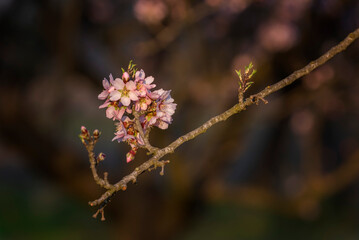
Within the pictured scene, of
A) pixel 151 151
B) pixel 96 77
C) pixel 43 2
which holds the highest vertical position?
pixel 43 2

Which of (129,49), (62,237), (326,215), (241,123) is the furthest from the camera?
(326,215)

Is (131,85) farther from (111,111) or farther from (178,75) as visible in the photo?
(178,75)

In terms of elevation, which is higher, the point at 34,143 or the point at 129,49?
the point at 129,49

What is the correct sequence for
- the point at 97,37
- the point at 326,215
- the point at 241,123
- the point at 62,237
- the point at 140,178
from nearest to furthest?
the point at 241,123
the point at 140,178
the point at 97,37
the point at 62,237
the point at 326,215

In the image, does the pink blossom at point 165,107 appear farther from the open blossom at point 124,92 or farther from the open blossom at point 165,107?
the open blossom at point 124,92

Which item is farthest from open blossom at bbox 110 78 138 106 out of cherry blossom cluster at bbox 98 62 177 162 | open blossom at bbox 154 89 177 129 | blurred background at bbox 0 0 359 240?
blurred background at bbox 0 0 359 240

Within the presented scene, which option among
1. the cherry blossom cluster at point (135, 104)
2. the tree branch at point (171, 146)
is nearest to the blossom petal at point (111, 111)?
the cherry blossom cluster at point (135, 104)

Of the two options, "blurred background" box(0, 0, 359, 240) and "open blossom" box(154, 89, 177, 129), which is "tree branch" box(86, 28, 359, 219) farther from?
"blurred background" box(0, 0, 359, 240)

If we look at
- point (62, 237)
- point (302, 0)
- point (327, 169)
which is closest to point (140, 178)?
point (302, 0)

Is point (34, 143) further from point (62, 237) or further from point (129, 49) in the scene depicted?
point (62, 237)
